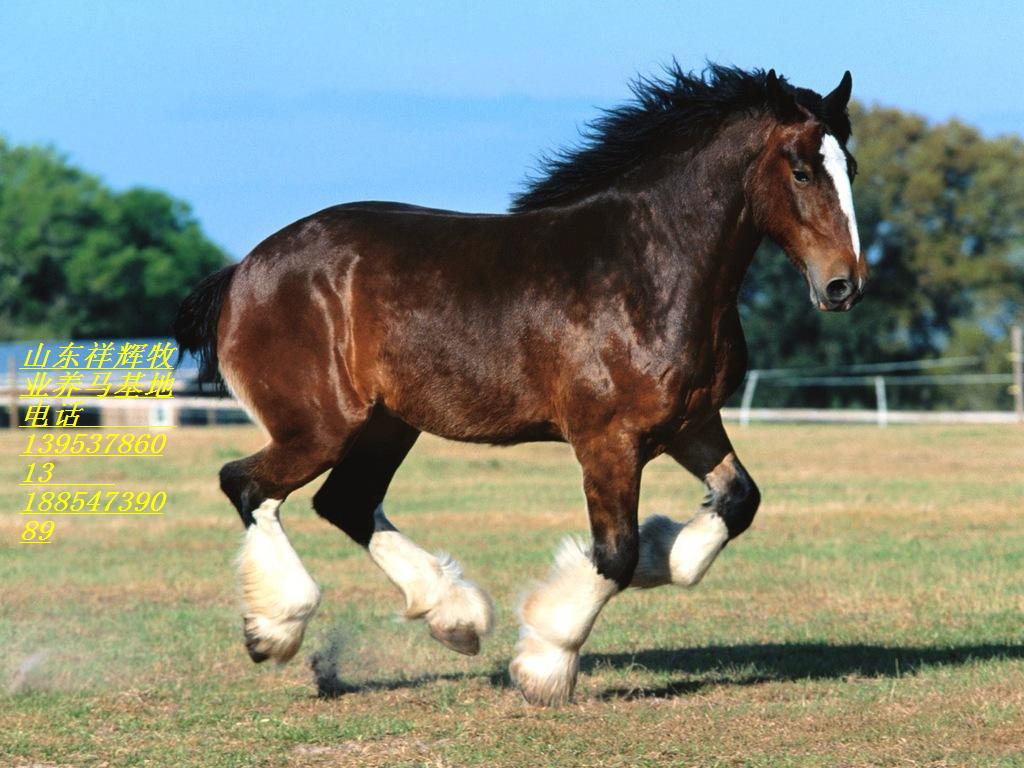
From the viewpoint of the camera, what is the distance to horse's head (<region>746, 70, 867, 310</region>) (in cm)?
629

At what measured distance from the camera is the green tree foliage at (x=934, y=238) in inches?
2004

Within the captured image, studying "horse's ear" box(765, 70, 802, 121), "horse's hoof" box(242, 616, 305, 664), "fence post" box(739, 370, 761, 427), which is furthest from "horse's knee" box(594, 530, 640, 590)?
"fence post" box(739, 370, 761, 427)

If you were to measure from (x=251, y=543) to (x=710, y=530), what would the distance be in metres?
2.08

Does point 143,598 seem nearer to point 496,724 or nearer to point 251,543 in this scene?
point 251,543

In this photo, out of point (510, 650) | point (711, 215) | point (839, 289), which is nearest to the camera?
point (839, 289)

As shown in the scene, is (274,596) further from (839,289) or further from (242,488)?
(839,289)

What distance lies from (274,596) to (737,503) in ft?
6.93

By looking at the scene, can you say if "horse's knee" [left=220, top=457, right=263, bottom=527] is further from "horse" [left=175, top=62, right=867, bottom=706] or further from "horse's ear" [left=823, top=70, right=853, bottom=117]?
"horse's ear" [left=823, top=70, right=853, bottom=117]

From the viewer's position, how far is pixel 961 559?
1211cm

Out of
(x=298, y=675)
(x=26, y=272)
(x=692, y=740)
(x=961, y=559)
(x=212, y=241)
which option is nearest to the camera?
(x=692, y=740)

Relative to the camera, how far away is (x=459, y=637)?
281 inches

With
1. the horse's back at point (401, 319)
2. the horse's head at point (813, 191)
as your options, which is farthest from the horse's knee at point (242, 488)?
the horse's head at point (813, 191)

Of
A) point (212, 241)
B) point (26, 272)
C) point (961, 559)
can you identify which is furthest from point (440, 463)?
point (212, 241)

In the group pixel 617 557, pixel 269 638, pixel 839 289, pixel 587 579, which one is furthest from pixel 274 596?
pixel 839 289
